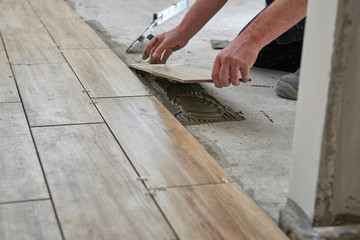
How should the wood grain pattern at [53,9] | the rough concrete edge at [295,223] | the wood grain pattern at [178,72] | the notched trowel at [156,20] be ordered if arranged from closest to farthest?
1. the rough concrete edge at [295,223]
2. the wood grain pattern at [178,72]
3. the notched trowel at [156,20]
4. the wood grain pattern at [53,9]

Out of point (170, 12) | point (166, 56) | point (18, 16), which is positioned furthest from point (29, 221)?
point (170, 12)

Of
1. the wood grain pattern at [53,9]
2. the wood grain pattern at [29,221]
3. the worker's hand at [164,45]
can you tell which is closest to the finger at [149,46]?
the worker's hand at [164,45]

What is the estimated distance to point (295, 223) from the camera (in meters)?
1.42

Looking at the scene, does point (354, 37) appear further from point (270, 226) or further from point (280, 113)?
point (280, 113)

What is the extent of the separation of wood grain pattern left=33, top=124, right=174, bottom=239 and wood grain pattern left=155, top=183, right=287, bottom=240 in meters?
0.05

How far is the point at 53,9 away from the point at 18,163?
2719 millimetres

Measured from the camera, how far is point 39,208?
1.52m

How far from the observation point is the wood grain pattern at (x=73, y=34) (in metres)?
3.33

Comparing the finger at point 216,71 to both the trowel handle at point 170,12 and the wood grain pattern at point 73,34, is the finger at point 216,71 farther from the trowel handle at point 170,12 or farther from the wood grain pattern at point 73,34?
the trowel handle at point 170,12

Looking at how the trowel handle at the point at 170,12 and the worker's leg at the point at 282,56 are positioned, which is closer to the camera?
the worker's leg at the point at 282,56

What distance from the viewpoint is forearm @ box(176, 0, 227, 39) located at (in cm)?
271

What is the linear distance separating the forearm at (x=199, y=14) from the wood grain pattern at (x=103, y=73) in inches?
13.8

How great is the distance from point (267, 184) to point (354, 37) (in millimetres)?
664

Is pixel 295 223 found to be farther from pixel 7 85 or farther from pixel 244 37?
pixel 7 85
